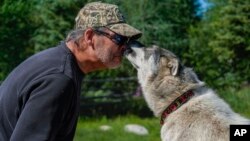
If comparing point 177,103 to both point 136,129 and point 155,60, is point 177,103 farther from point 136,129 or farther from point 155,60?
point 136,129

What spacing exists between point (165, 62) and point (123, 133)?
953 centimetres

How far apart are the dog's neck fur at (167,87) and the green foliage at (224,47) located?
93.2ft

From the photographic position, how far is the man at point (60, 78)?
287 centimetres

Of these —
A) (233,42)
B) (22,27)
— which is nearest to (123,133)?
(22,27)

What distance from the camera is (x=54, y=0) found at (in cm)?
2777

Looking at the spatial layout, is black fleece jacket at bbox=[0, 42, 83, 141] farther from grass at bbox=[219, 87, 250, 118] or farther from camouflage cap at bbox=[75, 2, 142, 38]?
grass at bbox=[219, 87, 250, 118]

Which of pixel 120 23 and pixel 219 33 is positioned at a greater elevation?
pixel 120 23

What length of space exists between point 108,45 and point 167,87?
7.15ft

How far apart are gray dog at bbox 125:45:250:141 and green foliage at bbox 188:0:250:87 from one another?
1117 inches

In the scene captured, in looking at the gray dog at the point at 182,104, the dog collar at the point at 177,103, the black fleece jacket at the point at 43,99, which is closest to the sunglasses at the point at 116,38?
the black fleece jacket at the point at 43,99

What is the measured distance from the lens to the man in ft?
9.41

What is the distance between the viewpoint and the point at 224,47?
35312 millimetres

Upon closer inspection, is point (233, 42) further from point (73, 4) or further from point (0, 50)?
point (0, 50)

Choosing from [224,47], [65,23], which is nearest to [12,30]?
[65,23]
